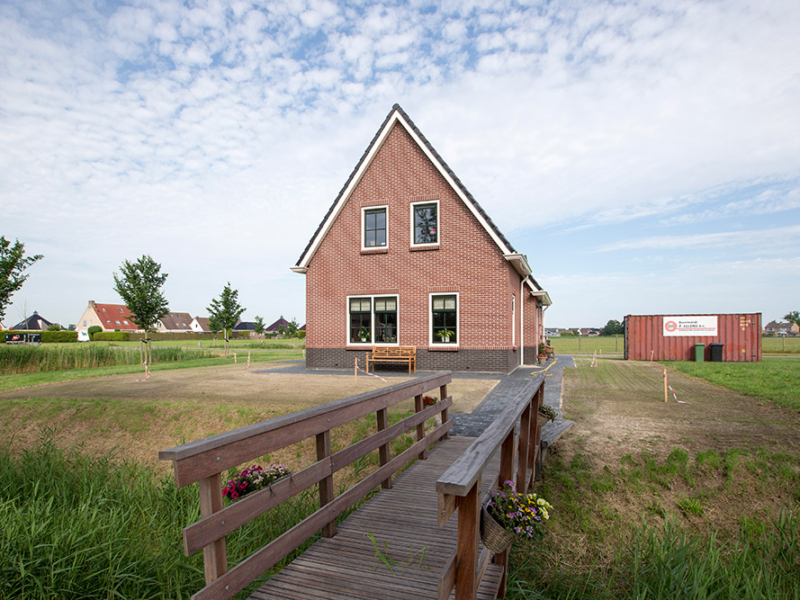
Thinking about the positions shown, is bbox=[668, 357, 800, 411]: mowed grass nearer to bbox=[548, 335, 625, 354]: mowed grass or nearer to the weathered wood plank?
the weathered wood plank

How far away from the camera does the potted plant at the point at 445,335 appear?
15477 mm

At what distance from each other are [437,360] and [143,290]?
1525 centimetres

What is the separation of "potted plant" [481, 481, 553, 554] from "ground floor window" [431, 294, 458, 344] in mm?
12663

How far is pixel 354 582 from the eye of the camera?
2.84 metres

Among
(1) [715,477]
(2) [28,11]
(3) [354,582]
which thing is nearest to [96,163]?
(2) [28,11]

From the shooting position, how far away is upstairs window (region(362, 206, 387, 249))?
53.4ft

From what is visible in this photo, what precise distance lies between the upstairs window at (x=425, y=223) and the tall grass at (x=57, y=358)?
1429 cm

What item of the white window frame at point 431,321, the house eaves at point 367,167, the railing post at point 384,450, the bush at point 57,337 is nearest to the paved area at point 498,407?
the white window frame at point 431,321

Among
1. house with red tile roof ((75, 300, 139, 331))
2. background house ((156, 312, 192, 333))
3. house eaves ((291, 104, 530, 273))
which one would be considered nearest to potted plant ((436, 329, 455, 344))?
house eaves ((291, 104, 530, 273))

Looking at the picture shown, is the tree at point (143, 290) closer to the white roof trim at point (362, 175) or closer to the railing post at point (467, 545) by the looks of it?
the white roof trim at point (362, 175)

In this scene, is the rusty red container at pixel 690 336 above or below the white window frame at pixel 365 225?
below

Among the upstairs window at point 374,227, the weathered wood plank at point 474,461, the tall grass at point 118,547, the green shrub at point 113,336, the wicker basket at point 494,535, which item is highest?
the upstairs window at point 374,227

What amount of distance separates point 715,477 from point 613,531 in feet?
6.11

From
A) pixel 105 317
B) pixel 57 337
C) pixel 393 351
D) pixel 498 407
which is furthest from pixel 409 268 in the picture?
pixel 105 317
